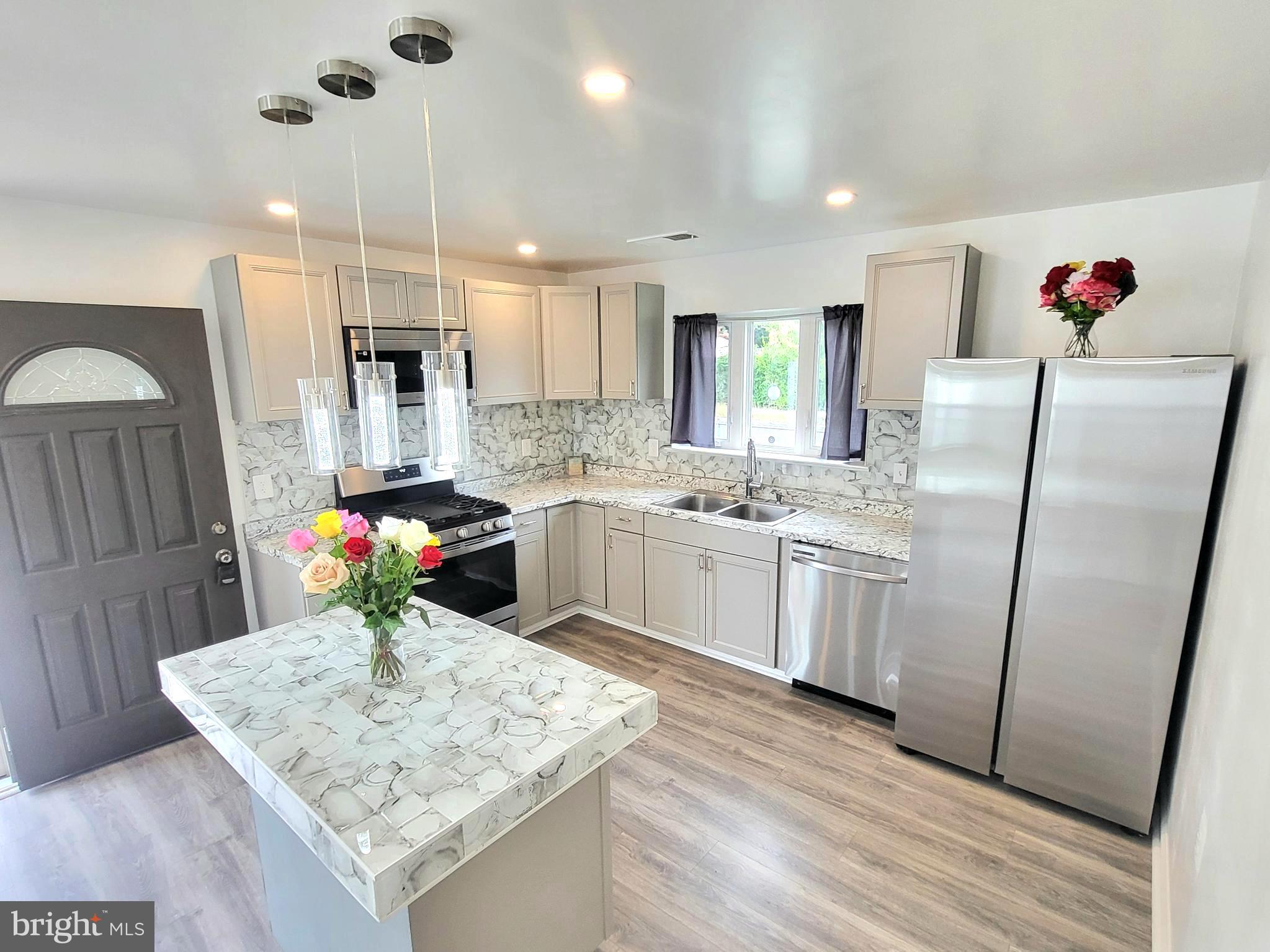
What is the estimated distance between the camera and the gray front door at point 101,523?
8.13 feet

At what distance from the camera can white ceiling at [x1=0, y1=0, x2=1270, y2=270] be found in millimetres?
1175

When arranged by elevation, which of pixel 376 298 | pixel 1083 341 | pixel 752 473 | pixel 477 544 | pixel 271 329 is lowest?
pixel 477 544

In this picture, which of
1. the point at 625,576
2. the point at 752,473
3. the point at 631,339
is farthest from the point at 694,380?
the point at 625,576

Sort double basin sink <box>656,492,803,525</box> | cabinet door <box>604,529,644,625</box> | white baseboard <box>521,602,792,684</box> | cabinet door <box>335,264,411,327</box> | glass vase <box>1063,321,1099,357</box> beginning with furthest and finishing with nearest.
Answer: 1. cabinet door <box>604,529,644,625</box>
2. double basin sink <box>656,492,803,525</box>
3. white baseboard <box>521,602,792,684</box>
4. cabinet door <box>335,264,411,327</box>
5. glass vase <box>1063,321,1099,357</box>

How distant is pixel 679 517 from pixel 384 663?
2175 millimetres

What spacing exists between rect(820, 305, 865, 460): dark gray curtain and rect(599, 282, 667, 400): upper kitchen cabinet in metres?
1.21

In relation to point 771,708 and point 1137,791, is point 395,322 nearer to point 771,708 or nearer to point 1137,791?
point 771,708

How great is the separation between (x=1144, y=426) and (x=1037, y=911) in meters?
1.69

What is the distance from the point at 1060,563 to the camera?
7.39ft

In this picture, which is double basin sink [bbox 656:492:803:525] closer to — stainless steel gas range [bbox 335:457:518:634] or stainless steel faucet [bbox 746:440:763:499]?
stainless steel faucet [bbox 746:440:763:499]

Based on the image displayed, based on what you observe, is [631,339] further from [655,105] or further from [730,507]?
[655,105]

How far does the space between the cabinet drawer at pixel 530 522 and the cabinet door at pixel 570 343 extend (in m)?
0.87

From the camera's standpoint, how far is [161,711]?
2.89 metres

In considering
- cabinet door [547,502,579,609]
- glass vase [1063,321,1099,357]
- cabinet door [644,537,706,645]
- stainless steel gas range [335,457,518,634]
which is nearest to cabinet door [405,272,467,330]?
stainless steel gas range [335,457,518,634]
